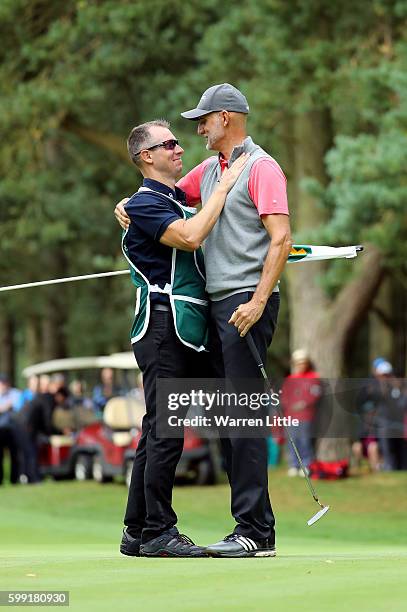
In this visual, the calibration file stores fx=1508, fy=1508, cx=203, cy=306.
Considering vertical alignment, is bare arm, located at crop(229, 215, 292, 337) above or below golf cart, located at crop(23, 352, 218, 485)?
above

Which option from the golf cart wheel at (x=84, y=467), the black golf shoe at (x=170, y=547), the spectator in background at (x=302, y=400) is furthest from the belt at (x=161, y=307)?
the golf cart wheel at (x=84, y=467)

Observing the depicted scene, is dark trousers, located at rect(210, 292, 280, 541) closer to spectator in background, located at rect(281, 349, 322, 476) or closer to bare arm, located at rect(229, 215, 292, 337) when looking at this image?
bare arm, located at rect(229, 215, 292, 337)

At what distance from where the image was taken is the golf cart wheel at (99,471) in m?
23.7

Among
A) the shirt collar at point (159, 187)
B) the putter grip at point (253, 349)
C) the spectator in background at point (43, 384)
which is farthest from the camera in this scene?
the spectator in background at point (43, 384)

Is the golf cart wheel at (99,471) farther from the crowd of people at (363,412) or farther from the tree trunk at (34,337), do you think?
the tree trunk at (34,337)

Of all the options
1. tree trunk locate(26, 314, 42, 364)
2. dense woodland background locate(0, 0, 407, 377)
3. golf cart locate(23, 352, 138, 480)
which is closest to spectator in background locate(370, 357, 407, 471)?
dense woodland background locate(0, 0, 407, 377)

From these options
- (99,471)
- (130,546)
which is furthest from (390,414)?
(130,546)

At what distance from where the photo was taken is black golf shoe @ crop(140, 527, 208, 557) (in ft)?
22.7

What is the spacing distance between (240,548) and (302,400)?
470 inches

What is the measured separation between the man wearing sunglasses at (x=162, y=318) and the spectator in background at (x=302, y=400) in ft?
29.6

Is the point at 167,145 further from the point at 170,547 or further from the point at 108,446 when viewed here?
the point at 108,446

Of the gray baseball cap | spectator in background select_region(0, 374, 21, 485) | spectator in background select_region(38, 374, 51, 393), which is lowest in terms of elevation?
spectator in background select_region(0, 374, 21, 485)

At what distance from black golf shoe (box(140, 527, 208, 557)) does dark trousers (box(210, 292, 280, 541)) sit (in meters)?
0.23

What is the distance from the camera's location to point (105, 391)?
84.9 ft
